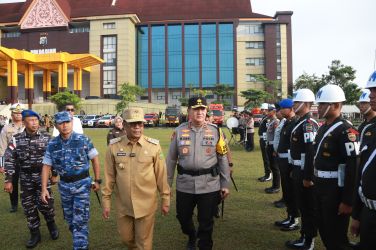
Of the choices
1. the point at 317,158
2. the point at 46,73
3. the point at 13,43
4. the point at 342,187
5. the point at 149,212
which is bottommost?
the point at 149,212

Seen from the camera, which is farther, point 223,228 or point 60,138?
point 223,228

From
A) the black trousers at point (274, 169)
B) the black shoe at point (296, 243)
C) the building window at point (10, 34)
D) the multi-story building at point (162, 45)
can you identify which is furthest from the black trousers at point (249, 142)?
the building window at point (10, 34)

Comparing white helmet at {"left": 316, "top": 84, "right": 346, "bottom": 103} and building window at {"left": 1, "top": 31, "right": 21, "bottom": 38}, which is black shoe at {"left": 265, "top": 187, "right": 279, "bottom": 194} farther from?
building window at {"left": 1, "top": 31, "right": 21, "bottom": 38}

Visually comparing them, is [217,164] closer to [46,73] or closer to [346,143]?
[346,143]

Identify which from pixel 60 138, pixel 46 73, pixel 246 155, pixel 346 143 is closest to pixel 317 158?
pixel 346 143

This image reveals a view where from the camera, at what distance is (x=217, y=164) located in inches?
175

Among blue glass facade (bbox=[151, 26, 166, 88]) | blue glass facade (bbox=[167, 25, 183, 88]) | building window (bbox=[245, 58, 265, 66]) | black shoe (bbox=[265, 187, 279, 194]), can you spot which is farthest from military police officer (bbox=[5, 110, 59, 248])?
building window (bbox=[245, 58, 265, 66])

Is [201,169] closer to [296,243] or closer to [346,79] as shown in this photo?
[296,243]

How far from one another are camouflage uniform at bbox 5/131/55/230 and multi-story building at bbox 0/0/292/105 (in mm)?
58192

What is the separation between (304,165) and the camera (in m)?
4.48

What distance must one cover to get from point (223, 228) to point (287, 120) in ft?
6.71

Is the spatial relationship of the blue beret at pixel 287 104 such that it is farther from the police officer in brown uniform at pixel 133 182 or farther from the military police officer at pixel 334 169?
the police officer in brown uniform at pixel 133 182

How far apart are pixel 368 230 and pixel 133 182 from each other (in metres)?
2.22

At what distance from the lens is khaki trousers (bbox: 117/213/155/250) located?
146 inches
